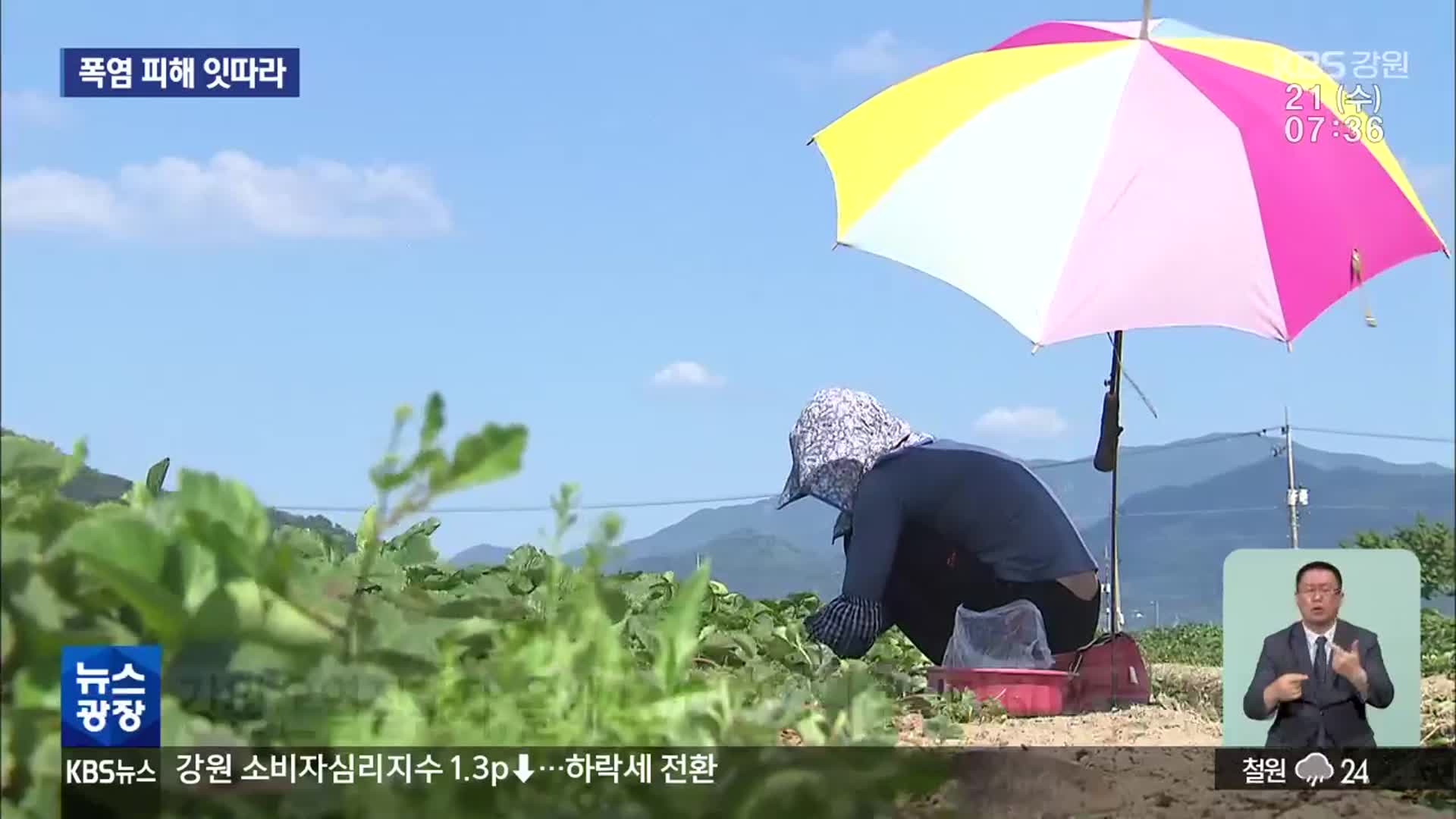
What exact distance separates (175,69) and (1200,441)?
425 inches

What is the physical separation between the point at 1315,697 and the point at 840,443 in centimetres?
Result: 263

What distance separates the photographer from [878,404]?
559 cm

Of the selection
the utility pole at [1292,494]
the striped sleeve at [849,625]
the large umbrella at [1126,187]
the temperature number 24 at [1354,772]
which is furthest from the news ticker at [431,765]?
the utility pole at [1292,494]

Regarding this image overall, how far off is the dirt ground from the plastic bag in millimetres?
416

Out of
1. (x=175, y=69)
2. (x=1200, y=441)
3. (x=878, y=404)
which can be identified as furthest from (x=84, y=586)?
(x=1200, y=441)

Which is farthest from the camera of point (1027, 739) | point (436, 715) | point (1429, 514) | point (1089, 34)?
point (1429, 514)

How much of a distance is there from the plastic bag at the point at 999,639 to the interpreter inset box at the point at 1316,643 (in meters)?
2.31

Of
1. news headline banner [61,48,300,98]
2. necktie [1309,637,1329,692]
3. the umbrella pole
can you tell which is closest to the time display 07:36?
the umbrella pole

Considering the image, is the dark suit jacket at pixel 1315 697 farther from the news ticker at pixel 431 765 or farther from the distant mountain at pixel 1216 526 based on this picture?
the news ticker at pixel 431 765

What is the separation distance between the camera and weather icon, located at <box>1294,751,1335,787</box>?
2904mm

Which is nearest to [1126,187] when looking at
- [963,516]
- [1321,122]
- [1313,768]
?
[1321,122]

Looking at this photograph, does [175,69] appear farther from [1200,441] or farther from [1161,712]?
[1200,441]

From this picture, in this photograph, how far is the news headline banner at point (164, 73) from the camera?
10.0 ft

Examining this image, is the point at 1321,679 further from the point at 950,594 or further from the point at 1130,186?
the point at 950,594
